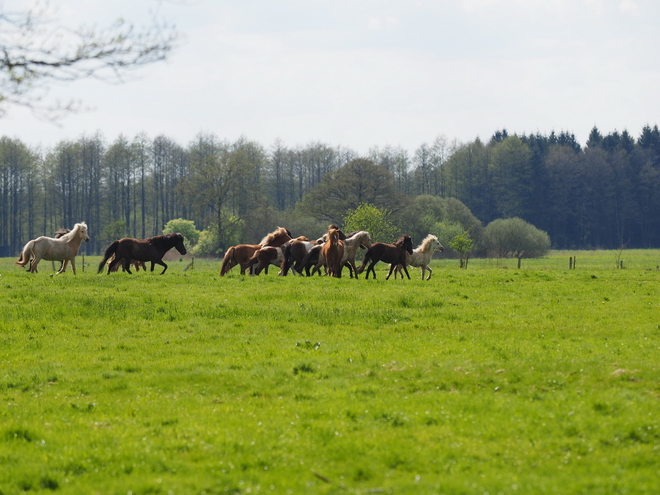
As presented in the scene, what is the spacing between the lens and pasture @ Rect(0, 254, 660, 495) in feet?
23.8

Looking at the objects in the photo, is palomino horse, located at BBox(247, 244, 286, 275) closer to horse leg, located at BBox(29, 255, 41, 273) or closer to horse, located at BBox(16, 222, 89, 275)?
horse, located at BBox(16, 222, 89, 275)

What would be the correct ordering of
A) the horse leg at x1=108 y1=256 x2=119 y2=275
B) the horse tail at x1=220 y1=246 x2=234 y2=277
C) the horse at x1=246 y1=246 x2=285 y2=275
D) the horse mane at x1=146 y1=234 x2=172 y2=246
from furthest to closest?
the horse tail at x1=220 y1=246 x2=234 y2=277, the horse leg at x1=108 y1=256 x2=119 y2=275, the horse mane at x1=146 y1=234 x2=172 y2=246, the horse at x1=246 y1=246 x2=285 y2=275

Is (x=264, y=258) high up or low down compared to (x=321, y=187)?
down

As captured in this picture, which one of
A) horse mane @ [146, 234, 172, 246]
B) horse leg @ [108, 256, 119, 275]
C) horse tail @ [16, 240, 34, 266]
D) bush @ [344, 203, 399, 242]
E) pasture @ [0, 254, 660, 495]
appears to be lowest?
pasture @ [0, 254, 660, 495]

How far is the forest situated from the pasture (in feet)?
175

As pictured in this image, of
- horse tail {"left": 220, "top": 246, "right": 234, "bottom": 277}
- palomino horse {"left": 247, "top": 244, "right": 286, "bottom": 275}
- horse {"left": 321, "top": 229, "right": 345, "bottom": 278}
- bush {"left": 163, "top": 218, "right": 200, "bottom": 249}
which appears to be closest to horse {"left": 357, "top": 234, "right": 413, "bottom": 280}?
horse {"left": 321, "top": 229, "right": 345, "bottom": 278}

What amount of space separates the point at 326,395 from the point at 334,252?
57.0 ft

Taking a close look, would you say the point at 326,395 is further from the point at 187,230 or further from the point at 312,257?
the point at 187,230

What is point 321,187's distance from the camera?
2923 inches

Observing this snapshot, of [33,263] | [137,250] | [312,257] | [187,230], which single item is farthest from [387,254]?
[187,230]

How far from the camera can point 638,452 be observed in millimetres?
7680

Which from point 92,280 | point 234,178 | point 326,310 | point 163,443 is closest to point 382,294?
point 326,310

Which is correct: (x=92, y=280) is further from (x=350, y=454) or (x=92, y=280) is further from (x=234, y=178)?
(x=234, y=178)

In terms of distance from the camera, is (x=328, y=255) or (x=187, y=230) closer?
(x=328, y=255)
